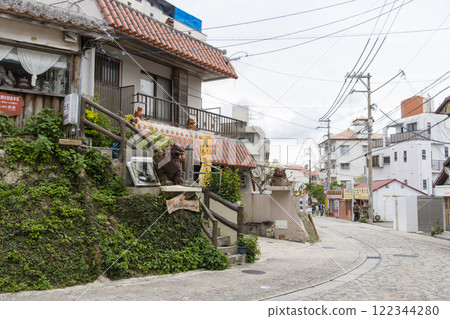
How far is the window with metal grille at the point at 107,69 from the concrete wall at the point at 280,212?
8045 millimetres

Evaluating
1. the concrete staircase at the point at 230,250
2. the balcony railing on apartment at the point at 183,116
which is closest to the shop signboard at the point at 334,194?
the balcony railing on apartment at the point at 183,116

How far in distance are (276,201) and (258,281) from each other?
8986 mm

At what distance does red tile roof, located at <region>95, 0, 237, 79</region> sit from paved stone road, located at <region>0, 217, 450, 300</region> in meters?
8.18

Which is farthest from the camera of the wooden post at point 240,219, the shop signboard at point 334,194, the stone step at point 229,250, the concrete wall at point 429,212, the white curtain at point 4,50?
the shop signboard at point 334,194

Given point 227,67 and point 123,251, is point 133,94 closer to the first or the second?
point 227,67

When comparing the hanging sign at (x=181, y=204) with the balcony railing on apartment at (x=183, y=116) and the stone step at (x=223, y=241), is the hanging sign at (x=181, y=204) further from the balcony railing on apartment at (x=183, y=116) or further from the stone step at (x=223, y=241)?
the balcony railing on apartment at (x=183, y=116)

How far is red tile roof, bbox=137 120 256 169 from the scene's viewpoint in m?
13.9

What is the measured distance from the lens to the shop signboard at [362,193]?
37.8m

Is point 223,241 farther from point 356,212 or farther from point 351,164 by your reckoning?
point 351,164

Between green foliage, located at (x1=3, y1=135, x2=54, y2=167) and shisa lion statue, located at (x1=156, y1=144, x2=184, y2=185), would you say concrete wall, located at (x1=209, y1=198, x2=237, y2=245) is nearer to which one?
shisa lion statue, located at (x1=156, y1=144, x2=184, y2=185)

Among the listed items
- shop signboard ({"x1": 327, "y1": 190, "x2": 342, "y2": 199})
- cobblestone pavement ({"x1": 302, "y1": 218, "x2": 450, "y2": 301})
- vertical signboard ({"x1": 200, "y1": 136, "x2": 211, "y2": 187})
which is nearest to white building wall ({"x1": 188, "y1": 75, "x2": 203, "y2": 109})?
vertical signboard ({"x1": 200, "y1": 136, "x2": 211, "y2": 187})

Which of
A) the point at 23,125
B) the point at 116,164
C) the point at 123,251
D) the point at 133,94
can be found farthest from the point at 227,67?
the point at 123,251

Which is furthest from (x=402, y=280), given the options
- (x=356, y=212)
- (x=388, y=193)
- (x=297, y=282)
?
(x=388, y=193)

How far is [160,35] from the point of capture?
14.2 metres
